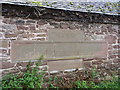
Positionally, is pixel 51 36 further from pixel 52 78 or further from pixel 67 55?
pixel 52 78

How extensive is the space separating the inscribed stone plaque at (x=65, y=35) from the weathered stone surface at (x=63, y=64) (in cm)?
67

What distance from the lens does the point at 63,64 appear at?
3.78m

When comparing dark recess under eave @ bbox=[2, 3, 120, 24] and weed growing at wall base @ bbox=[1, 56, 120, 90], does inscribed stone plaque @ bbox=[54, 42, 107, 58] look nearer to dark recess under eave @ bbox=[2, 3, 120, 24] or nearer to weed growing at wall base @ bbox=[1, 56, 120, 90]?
weed growing at wall base @ bbox=[1, 56, 120, 90]

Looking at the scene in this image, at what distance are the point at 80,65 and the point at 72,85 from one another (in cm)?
69

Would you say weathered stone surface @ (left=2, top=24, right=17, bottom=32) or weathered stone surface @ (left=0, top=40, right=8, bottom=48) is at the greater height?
weathered stone surface @ (left=2, top=24, right=17, bottom=32)

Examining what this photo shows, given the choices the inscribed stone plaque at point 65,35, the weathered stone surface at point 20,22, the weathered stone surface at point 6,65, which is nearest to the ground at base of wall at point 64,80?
the weathered stone surface at point 6,65

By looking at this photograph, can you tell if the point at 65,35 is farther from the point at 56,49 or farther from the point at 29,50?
the point at 29,50

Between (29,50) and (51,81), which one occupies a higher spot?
(29,50)

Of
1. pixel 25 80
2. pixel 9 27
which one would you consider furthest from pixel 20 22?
pixel 25 80

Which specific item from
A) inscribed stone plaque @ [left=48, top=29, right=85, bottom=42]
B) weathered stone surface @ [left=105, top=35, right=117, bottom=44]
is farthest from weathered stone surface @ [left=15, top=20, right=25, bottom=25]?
weathered stone surface @ [left=105, top=35, right=117, bottom=44]

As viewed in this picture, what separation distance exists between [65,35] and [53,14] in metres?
0.73

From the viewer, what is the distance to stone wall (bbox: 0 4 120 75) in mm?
3219

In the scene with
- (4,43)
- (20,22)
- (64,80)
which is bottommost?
(64,80)

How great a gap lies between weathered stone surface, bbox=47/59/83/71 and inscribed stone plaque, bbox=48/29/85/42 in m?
0.67
